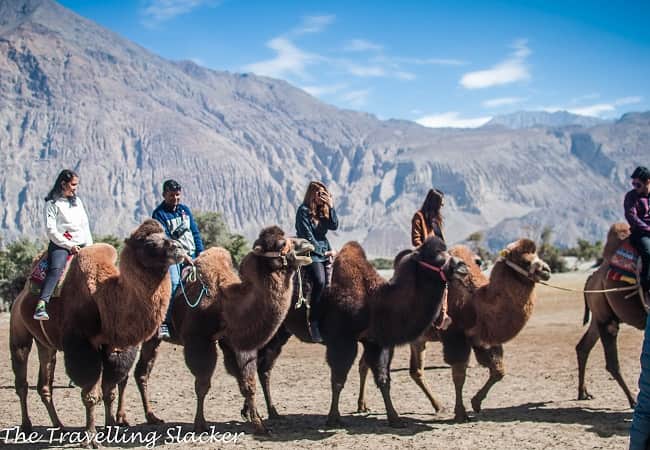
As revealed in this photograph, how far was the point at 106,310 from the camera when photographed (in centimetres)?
708

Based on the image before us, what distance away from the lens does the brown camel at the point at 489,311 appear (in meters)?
8.23

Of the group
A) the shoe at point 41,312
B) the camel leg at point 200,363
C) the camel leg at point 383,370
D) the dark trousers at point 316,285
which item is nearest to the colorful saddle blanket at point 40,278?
the shoe at point 41,312

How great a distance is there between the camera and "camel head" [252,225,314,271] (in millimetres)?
7470

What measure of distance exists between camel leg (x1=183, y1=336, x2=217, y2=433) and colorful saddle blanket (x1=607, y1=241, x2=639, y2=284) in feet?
17.3

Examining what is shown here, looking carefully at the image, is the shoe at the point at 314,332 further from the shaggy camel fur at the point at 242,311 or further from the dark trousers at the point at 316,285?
the shaggy camel fur at the point at 242,311

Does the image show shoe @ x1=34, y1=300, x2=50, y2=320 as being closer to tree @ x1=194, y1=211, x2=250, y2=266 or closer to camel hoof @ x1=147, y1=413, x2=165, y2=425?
camel hoof @ x1=147, y1=413, x2=165, y2=425

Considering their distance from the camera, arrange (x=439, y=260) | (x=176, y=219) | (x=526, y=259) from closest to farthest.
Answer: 1. (x=439, y=260)
2. (x=526, y=259)
3. (x=176, y=219)

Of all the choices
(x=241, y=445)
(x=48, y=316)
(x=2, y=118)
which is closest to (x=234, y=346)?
(x=241, y=445)

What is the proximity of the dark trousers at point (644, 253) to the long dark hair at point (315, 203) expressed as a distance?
3904 millimetres

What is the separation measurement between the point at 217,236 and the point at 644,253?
2781 cm

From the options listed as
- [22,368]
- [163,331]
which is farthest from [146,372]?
[22,368]

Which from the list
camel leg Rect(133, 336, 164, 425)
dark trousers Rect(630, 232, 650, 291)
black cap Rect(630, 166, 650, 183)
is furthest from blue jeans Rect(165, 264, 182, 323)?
black cap Rect(630, 166, 650, 183)

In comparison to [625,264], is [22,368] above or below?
below

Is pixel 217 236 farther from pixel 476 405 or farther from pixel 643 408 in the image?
pixel 643 408
